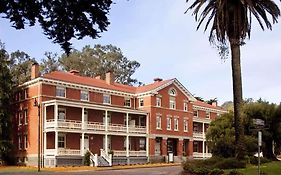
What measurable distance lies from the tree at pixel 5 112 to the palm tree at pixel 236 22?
105ft

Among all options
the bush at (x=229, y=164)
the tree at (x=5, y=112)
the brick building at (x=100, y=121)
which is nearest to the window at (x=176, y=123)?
the brick building at (x=100, y=121)

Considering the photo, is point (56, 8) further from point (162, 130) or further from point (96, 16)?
point (162, 130)

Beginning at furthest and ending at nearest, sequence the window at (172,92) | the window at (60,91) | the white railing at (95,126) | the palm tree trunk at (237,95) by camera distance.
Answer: the window at (172,92) → the window at (60,91) → the white railing at (95,126) → the palm tree trunk at (237,95)

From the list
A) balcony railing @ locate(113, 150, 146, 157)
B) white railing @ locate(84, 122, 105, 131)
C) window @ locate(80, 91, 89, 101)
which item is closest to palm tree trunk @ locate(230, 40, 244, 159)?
white railing @ locate(84, 122, 105, 131)

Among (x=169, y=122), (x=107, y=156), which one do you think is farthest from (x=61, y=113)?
(x=169, y=122)

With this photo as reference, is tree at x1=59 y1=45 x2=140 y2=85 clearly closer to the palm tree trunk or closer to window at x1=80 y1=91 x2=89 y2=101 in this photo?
window at x1=80 y1=91 x2=89 y2=101

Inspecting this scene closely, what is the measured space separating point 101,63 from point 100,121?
108ft

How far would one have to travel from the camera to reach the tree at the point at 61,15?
28.2 feet

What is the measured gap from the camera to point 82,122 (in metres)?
56.8

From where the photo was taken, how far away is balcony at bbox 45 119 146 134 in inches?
2137

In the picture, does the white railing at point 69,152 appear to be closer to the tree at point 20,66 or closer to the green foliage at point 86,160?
the green foliage at point 86,160

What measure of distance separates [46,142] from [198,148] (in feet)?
101

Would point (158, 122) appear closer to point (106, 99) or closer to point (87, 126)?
point (106, 99)

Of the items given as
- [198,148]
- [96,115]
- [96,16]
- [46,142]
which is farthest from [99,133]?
[96,16]
